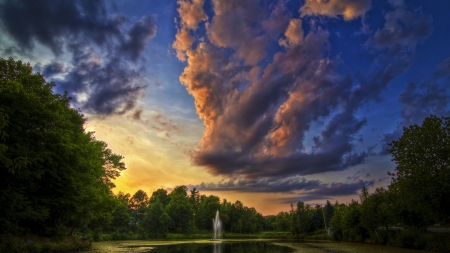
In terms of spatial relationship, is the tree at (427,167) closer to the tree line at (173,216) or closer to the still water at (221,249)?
the still water at (221,249)

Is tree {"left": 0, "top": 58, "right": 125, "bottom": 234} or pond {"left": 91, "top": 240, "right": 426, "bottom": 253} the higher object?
tree {"left": 0, "top": 58, "right": 125, "bottom": 234}

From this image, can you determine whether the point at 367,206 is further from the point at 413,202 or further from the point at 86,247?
the point at 86,247

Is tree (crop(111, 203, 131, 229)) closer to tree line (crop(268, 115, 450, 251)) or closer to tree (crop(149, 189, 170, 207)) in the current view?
tree (crop(149, 189, 170, 207))

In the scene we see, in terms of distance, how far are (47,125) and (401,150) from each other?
138 feet

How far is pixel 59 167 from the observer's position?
2830 cm

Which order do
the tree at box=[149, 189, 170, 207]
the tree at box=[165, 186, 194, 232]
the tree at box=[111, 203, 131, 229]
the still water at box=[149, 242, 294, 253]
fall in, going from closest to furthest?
the still water at box=[149, 242, 294, 253] → the tree at box=[111, 203, 131, 229] → the tree at box=[165, 186, 194, 232] → the tree at box=[149, 189, 170, 207]

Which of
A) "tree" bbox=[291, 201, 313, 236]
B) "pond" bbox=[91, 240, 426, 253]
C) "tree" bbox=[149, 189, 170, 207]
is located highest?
"tree" bbox=[149, 189, 170, 207]

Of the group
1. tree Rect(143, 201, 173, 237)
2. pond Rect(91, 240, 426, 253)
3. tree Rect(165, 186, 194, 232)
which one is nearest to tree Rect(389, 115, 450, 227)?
pond Rect(91, 240, 426, 253)

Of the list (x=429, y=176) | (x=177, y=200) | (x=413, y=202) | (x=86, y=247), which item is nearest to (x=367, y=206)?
(x=413, y=202)

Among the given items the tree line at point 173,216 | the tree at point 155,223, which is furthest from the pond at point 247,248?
the tree at point 155,223

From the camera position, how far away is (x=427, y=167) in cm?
2844

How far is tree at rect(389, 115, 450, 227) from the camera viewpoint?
27297mm

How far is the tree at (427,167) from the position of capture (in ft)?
89.6

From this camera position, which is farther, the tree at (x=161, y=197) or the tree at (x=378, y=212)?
the tree at (x=161, y=197)
